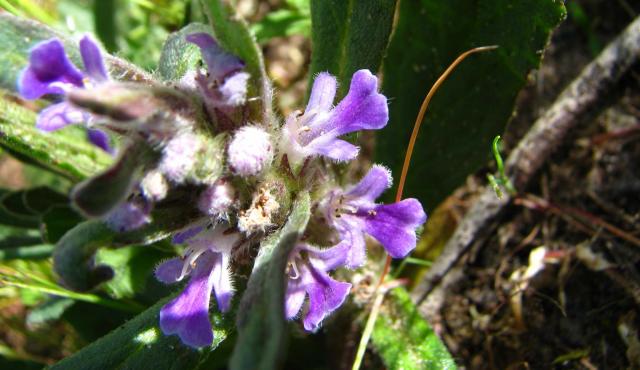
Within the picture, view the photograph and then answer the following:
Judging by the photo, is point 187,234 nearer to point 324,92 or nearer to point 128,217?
point 128,217

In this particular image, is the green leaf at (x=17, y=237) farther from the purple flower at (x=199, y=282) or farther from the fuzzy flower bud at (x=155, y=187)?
the fuzzy flower bud at (x=155, y=187)

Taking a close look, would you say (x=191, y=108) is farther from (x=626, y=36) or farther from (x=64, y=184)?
(x=64, y=184)

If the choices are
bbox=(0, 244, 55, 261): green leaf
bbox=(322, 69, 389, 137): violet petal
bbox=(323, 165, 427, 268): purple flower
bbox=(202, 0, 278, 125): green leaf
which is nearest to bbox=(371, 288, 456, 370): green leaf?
bbox=(323, 165, 427, 268): purple flower

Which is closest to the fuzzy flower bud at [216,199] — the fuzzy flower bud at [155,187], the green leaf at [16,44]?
the fuzzy flower bud at [155,187]

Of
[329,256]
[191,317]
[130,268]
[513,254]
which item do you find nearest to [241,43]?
[329,256]

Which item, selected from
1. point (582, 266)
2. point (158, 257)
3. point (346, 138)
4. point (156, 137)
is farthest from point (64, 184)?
point (582, 266)
